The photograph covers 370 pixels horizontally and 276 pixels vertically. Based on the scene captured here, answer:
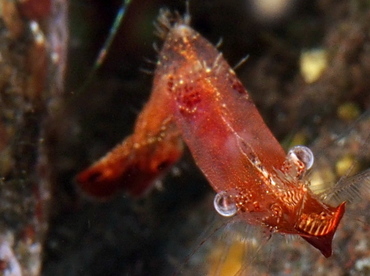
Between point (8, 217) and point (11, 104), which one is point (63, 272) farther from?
point (11, 104)

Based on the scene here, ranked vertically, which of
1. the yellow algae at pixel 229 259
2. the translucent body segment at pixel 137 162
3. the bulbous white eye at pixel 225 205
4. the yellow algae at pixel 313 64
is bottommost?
the yellow algae at pixel 313 64

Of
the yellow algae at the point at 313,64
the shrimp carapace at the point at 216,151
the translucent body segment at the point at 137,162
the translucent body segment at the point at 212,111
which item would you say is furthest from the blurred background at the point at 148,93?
the translucent body segment at the point at 212,111

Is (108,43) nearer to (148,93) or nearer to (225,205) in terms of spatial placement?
(148,93)

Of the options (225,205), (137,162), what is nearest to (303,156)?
(225,205)

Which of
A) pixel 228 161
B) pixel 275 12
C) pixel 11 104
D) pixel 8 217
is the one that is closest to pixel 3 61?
pixel 11 104

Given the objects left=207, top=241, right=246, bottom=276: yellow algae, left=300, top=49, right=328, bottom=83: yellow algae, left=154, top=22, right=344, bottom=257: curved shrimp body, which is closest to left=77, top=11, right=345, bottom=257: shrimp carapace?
left=154, top=22, right=344, bottom=257: curved shrimp body

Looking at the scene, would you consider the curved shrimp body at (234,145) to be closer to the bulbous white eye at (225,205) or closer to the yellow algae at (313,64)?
the bulbous white eye at (225,205)
